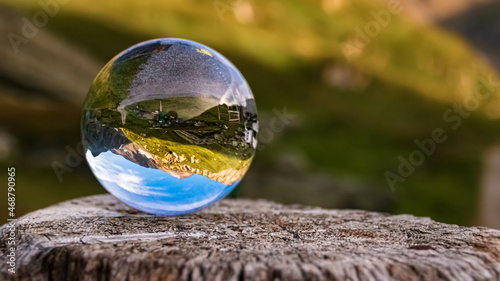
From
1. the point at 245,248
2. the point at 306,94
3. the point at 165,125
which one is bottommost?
the point at 245,248

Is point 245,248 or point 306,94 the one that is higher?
point 306,94

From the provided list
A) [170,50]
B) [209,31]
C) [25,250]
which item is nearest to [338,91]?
[209,31]

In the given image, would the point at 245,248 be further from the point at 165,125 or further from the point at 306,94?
the point at 306,94

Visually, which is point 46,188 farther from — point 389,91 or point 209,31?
point 389,91

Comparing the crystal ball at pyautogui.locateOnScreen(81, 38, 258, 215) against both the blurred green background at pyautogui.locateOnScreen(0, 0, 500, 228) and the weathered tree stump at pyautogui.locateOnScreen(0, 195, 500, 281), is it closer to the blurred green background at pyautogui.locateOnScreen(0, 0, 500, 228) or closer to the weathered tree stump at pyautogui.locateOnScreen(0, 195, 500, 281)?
the weathered tree stump at pyautogui.locateOnScreen(0, 195, 500, 281)

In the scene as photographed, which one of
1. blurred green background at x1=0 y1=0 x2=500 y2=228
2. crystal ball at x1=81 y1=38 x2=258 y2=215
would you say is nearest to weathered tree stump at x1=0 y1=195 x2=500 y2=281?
crystal ball at x1=81 y1=38 x2=258 y2=215

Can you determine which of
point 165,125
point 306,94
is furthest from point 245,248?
point 306,94

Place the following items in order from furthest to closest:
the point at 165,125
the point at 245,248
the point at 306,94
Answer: the point at 306,94
the point at 165,125
the point at 245,248
